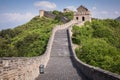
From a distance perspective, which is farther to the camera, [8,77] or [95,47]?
[95,47]

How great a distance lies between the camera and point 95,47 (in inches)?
1740

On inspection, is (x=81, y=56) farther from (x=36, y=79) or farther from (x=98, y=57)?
(x=36, y=79)

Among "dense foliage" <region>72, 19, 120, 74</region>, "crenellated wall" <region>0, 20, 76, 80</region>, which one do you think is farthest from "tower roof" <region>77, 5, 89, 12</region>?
"crenellated wall" <region>0, 20, 76, 80</region>

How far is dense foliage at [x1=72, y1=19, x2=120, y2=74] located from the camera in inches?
1412

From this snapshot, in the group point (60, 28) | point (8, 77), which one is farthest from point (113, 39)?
point (8, 77)

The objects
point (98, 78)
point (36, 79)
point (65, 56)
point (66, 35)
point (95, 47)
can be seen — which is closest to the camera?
point (98, 78)

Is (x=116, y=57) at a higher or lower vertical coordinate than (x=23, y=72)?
lower

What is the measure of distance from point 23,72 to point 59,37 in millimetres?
30581

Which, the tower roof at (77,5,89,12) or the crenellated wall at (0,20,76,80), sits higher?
the tower roof at (77,5,89,12)

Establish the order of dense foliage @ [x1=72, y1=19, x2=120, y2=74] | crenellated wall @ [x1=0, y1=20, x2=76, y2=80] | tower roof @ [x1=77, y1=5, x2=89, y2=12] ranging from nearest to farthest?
1. crenellated wall @ [x1=0, y1=20, x2=76, y2=80]
2. dense foliage @ [x1=72, y1=19, x2=120, y2=74]
3. tower roof @ [x1=77, y1=5, x2=89, y2=12]

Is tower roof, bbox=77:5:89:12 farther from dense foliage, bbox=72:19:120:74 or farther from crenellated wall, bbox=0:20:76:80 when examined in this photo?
crenellated wall, bbox=0:20:76:80

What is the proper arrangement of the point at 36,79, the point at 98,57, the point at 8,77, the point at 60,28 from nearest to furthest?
the point at 8,77
the point at 36,79
the point at 98,57
the point at 60,28

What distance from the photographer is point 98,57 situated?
38031 mm

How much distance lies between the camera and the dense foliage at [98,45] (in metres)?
35.9
